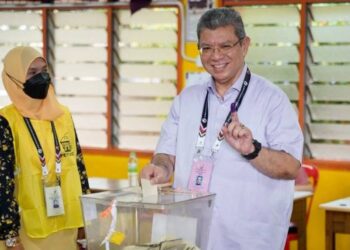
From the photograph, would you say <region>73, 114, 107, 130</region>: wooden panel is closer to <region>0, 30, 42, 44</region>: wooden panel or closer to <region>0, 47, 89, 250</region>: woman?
<region>0, 30, 42, 44</region>: wooden panel

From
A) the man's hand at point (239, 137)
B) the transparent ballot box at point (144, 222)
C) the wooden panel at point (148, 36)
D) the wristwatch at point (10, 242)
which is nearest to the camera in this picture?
the transparent ballot box at point (144, 222)

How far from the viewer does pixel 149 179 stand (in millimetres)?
2668

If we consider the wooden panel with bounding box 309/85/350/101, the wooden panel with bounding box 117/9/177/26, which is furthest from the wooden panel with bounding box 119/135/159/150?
the wooden panel with bounding box 309/85/350/101

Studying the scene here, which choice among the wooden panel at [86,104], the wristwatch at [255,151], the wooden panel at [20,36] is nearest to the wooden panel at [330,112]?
the wooden panel at [86,104]

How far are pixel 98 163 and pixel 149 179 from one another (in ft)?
17.1

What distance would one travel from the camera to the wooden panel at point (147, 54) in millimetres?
7434

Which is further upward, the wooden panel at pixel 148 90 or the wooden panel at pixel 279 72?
the wooden panel at pixel 279 72

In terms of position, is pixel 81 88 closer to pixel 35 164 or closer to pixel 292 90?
pixel 292 90

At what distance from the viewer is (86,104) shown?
794cm

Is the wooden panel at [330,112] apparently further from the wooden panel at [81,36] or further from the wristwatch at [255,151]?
the wristwatch at [255,151]

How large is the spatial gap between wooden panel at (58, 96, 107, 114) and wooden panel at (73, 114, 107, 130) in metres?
0.05

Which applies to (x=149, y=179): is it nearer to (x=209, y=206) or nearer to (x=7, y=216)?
(x=209, y=206)

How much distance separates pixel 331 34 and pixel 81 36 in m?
2.70

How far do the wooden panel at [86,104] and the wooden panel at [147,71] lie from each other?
38cm
